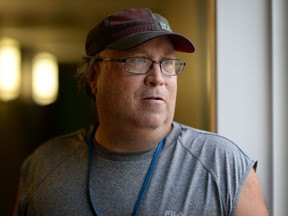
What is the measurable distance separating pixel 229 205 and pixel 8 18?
1486 millimetres

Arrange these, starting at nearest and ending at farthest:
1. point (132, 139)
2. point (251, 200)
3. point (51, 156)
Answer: point (251, 200) → point (132, 139) → point (51, 156)

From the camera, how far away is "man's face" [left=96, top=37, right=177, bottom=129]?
3.71ft

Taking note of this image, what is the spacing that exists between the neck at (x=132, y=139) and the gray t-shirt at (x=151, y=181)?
0.07 feet

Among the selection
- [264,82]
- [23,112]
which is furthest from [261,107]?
[23,112]

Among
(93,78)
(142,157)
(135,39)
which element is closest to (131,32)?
(135,39)

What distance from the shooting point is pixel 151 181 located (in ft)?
3.76

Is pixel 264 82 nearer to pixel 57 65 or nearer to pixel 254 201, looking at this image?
pixel 254 201

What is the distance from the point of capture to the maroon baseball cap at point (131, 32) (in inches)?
44.2

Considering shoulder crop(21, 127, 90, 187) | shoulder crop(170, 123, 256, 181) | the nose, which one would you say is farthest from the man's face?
shoulder crop(21, 127, 90, 187)

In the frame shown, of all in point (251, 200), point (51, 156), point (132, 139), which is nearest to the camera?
point (251, 200)

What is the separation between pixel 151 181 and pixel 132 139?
15 centimetres

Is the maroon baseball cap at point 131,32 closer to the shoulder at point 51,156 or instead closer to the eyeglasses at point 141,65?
the eyeglasses at point 141,65

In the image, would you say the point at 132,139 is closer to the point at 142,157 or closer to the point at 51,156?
the point at 142,157

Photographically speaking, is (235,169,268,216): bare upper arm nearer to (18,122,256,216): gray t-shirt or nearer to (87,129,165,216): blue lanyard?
(18,122,256,216): gray t-shirt
